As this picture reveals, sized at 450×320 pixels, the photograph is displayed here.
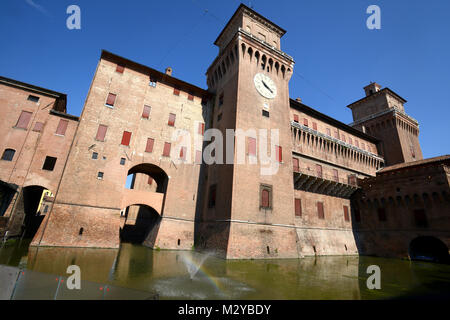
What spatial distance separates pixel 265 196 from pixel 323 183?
939cm

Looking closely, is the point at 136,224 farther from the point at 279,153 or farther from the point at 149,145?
the point at 279,153

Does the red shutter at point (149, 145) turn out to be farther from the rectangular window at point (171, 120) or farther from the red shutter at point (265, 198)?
the red shutter at point (265, 198)

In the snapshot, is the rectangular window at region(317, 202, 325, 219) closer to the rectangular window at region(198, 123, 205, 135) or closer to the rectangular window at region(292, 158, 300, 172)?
the rectangular window at region(292, 158, 300, 172)

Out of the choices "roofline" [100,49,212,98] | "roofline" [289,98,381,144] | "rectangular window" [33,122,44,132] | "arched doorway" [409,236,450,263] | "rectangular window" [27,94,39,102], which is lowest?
"arched doorway" [409,236,450,263]

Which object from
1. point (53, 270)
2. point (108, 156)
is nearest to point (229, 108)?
point (108, 156)

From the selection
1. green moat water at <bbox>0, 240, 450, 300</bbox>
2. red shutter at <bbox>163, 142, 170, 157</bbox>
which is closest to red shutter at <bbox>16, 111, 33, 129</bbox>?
green moat water at <bbox>0, 240, 450, 300</bbox>

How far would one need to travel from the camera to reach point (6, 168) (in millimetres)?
15883

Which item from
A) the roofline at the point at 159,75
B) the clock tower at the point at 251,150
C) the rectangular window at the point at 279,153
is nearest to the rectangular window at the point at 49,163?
the roofline at the point at 159,75

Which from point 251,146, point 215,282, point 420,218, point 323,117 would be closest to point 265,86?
point 251,146

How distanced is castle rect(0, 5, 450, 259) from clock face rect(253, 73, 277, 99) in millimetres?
147

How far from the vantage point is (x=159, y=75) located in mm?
21625

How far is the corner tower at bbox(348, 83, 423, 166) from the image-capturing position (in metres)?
32.3

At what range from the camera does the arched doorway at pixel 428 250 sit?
71.3 ft

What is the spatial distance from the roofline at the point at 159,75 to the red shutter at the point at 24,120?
308 inches
